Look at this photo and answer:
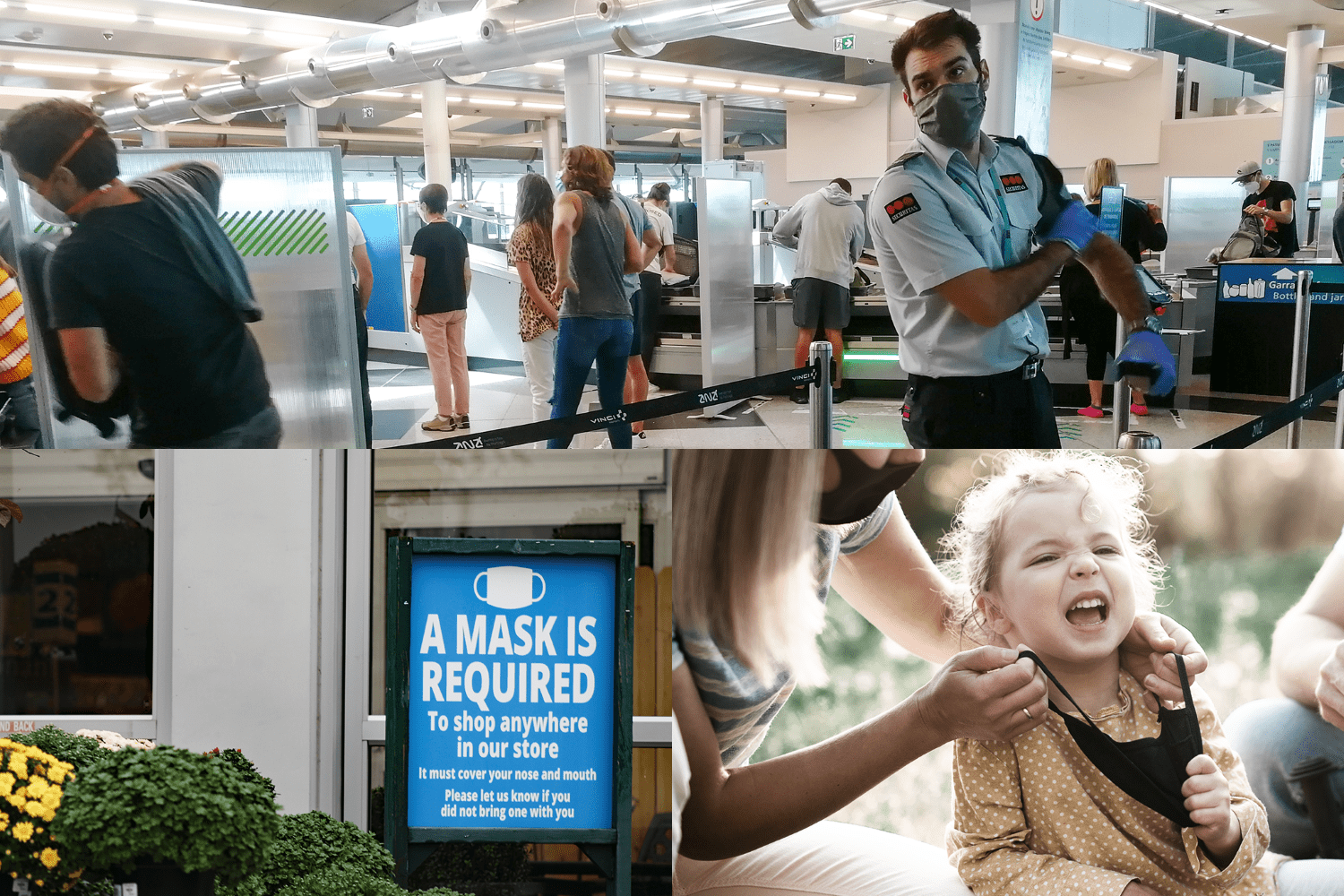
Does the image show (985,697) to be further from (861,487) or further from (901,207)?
(901,207)

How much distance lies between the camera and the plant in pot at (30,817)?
1481mm

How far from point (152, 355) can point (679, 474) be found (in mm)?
1851

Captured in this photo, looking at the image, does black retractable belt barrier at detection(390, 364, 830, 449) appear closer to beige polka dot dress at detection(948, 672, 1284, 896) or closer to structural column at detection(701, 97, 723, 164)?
beige polka dot dress at detection(948, 672, 1284, 896)

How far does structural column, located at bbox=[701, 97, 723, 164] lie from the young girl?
47.7ft

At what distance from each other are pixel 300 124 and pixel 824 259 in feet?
19.3

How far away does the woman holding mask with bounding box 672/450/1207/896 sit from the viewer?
5.98 feet

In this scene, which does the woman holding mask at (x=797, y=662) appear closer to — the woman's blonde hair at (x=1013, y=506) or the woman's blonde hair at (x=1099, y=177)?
the woman's blonde hair at (x=1013, y=506)

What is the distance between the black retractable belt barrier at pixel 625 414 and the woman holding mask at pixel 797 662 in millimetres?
892

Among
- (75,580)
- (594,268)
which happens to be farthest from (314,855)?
(594,268)

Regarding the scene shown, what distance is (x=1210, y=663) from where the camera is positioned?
182cm

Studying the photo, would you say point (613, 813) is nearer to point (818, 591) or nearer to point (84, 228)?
point (818, 591)

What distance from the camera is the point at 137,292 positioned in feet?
9.86

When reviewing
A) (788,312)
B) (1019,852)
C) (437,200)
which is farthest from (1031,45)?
(1019,852)

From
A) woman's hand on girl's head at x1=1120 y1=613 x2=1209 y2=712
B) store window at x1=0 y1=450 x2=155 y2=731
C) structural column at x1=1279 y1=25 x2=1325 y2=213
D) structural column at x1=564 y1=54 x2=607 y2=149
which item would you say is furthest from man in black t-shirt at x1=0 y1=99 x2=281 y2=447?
structural column at x1=1279 y1=25 x2=1325 y2=213
